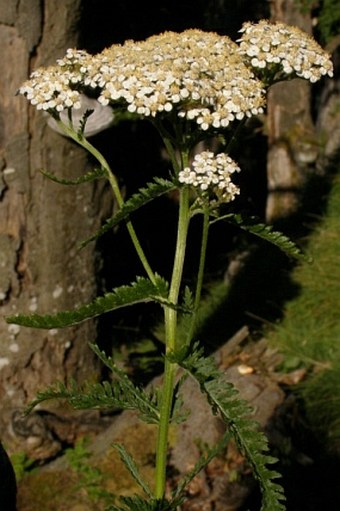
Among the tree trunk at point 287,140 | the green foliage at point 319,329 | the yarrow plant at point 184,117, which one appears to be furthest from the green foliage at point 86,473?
the tree trunk at point 287,140

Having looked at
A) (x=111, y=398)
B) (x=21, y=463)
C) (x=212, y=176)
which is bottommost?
(x=21, y=463)

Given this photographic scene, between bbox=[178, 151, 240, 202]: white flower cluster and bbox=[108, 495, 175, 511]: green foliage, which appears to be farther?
bbox=[108, 495, 175, 511]: green foliage

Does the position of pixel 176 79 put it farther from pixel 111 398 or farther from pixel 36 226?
pixel 36 226

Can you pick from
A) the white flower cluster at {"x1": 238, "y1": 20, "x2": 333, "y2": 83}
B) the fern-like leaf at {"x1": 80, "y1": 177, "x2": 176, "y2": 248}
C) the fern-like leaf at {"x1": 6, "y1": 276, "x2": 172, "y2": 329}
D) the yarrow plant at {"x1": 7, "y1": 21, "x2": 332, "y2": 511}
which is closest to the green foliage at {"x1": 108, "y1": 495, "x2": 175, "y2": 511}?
the yarrow plant at {"x1": 7, "y1": 21, "x2": 332, "y2": 511}

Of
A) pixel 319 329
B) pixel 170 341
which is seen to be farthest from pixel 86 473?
pixel 170 341

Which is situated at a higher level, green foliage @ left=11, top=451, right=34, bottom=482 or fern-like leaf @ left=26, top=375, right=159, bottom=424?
fern-like leaf @ left=26, top=375, right=159, bottom=424

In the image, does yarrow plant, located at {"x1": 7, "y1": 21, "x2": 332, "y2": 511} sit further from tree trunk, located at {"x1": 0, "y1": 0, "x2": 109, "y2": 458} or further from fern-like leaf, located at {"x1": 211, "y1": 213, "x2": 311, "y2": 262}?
tree trunk, located at {"x1": 0, "y1": 0, "x2": 109, "y2": 458}
